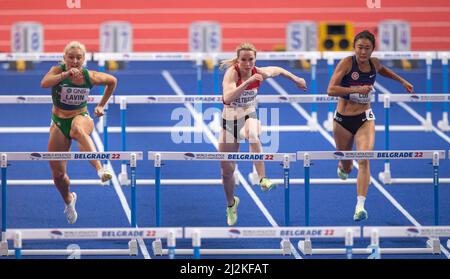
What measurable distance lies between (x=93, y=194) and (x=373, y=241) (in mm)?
4642

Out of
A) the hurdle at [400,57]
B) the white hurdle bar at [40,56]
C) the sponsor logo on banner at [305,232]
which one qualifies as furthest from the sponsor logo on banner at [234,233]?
the hurdle at [400,57]

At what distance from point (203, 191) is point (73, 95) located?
242 centimetres

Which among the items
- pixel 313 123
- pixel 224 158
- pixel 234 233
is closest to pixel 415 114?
pixel 313 123

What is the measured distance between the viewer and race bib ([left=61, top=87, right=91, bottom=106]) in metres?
9.65

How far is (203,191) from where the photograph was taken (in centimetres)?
1170

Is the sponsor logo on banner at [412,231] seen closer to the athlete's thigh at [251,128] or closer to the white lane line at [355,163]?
the white lane line at [355,163]

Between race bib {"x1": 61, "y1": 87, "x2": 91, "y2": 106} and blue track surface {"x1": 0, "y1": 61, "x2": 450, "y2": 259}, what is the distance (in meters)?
1.14

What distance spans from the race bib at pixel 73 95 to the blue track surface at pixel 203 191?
1.14m

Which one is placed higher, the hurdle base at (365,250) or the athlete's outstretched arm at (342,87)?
the athlete's outstretched arm at (342,87)

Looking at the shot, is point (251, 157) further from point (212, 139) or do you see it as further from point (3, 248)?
point (212, 139)

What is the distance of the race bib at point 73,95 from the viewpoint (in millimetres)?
9648

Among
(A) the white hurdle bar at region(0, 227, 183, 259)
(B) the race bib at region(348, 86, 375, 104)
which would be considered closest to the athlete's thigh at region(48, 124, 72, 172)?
(A) the white hurdle bar at region(0, 227, 183, 259)
